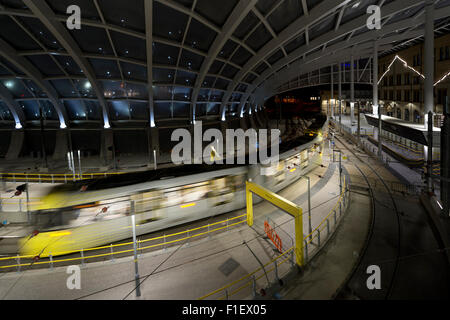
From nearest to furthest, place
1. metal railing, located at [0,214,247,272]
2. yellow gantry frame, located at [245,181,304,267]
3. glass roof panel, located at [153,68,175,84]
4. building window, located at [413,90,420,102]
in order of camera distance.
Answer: yellow gantry frame, located at [245,181,304,267] → metal railing, located at [0,214,247,272] → glass roof panel, located at [153,68,175,84] → building window, located at [413,90,420,102]

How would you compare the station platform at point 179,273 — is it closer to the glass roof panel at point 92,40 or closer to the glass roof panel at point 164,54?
the glass roof panel at point 164,54

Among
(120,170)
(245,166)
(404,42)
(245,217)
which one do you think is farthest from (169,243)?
(404,42)

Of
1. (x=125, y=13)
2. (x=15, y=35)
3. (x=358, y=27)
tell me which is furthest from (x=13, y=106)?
(x=358, y=27)

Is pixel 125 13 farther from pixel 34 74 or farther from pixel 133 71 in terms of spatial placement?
pixel 34 74

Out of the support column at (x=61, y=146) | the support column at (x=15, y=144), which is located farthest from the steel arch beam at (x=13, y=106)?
the support column at (x=61, y=146)

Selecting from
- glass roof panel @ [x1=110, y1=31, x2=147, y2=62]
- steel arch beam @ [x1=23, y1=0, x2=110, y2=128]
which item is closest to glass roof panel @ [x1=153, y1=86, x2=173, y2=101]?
glass roof panel @ [x1=110, y1=31, x2=147, y2=62]

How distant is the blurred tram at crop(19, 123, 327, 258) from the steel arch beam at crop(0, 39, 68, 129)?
63.4 ft

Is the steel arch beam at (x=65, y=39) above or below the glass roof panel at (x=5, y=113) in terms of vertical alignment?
above

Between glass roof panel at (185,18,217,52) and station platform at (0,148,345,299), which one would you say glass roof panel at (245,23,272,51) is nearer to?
glass roof panel at (185,18,217,52)

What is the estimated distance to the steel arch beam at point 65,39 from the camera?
17.6 m

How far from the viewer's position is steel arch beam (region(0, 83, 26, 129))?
1165 inches

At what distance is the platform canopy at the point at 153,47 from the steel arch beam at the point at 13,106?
0.35 feet

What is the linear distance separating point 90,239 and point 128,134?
21.3m

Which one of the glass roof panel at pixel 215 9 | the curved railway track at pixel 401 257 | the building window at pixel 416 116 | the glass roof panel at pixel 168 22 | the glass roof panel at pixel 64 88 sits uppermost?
the glass roof panel at pixel 215 9
